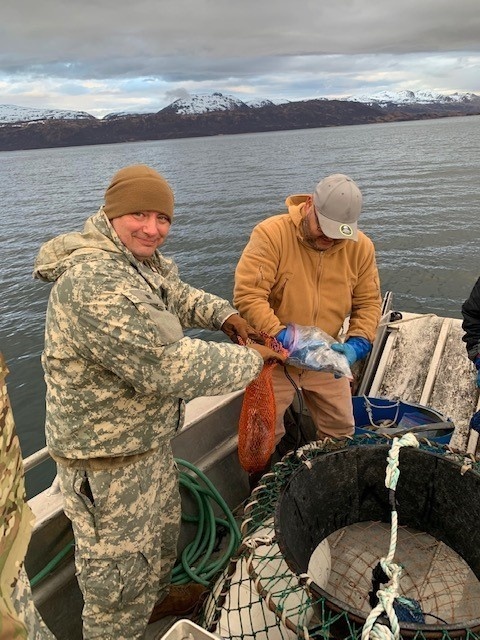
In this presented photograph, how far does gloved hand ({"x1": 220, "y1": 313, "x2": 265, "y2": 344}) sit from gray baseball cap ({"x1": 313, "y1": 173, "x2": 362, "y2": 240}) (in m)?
0.78

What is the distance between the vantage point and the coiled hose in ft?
10.6

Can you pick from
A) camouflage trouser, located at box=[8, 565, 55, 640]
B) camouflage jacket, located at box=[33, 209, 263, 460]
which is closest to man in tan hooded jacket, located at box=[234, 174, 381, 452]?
camouflage jacket, located at box=[33, 209, 263, 460]

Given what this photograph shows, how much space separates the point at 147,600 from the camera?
2611 mm

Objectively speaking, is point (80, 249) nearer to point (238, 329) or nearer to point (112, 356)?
point (112, 356)

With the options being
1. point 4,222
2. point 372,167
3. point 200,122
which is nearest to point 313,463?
point 4,222

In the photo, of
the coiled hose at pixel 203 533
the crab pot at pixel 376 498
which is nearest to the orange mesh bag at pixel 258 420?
the coiled hose at pixel 203 533

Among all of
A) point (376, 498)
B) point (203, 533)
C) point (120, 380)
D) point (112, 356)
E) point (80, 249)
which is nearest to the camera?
point (112, 356)

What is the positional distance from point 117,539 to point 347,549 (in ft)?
5.04

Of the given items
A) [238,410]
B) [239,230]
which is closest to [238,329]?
[238,410]

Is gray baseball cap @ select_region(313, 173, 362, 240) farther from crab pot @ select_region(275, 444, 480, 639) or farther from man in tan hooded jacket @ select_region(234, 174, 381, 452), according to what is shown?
crab pot @ select_region(275, 444, 480, 639)

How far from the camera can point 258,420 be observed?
322 centimetres

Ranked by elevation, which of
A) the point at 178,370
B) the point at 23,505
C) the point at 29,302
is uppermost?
the point at 23,505

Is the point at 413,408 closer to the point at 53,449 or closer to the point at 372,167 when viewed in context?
the point at 53,449

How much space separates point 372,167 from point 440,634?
37291mm
